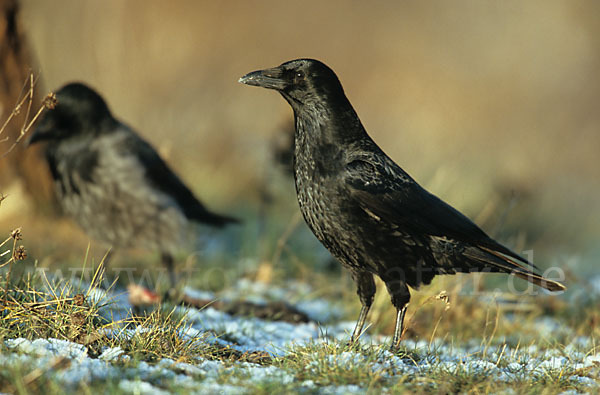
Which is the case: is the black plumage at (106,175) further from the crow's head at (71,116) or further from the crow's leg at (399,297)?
the crow's leg at (399,297)

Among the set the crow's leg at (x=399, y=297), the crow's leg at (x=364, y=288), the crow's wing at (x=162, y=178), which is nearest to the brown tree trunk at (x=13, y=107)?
the crow's wing at (x=162, y=178)

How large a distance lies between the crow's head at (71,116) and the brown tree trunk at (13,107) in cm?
85

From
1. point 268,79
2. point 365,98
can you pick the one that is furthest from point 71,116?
point 365,98

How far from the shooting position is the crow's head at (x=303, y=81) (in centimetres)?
352

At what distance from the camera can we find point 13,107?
6.32 m

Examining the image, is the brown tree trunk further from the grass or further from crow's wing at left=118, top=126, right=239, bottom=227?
the grass

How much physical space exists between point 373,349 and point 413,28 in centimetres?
1610

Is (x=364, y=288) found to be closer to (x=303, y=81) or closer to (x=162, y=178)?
(x=303, y=81)

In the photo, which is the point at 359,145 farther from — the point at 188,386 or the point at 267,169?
the point at 267,169

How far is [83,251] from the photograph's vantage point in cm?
611

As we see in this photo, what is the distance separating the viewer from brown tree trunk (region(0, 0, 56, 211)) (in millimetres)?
6344

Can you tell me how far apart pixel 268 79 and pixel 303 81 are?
19cm

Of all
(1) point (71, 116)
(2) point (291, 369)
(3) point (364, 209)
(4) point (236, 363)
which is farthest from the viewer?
(1) point (71, 116)

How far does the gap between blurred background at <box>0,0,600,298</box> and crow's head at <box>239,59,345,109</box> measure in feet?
6.08
